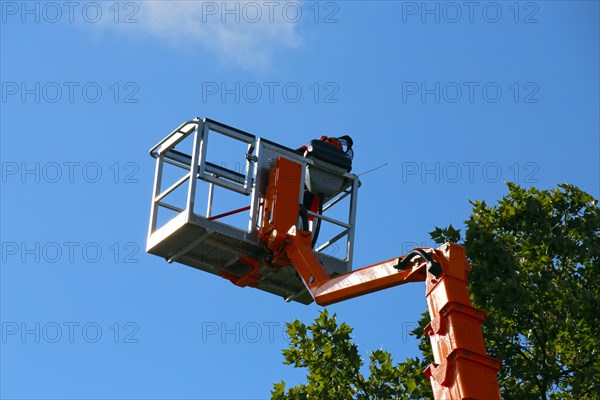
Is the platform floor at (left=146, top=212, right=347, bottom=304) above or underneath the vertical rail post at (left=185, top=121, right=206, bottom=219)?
underneath

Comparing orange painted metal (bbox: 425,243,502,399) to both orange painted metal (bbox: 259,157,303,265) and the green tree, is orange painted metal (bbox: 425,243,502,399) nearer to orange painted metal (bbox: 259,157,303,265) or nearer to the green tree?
orange painted metal (bbox: 259,157,303,265)

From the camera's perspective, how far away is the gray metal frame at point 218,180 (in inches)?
615

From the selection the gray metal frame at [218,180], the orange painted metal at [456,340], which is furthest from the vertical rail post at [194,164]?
the orange painted metal at [456,340]

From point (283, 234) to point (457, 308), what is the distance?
4324 millimetres

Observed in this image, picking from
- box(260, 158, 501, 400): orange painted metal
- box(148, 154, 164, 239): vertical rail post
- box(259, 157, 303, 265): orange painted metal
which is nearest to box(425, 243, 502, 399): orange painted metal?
box(260, 158, 501, 400): orange painted metal

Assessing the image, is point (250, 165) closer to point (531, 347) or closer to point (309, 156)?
point (309, 156)

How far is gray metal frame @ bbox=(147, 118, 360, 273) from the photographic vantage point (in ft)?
51.2

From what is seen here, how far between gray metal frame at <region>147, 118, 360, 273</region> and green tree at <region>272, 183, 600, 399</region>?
14.2ft

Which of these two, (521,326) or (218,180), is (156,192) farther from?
(521,326)

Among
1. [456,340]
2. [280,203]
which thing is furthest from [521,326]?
[456,340]

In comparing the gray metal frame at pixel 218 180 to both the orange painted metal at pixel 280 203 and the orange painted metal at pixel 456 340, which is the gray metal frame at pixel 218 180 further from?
the orange painted metal at pixel 456 340

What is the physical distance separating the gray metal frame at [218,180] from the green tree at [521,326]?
4.34 m

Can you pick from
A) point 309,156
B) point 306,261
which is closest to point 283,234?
point 306,261

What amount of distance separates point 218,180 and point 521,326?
754cm
